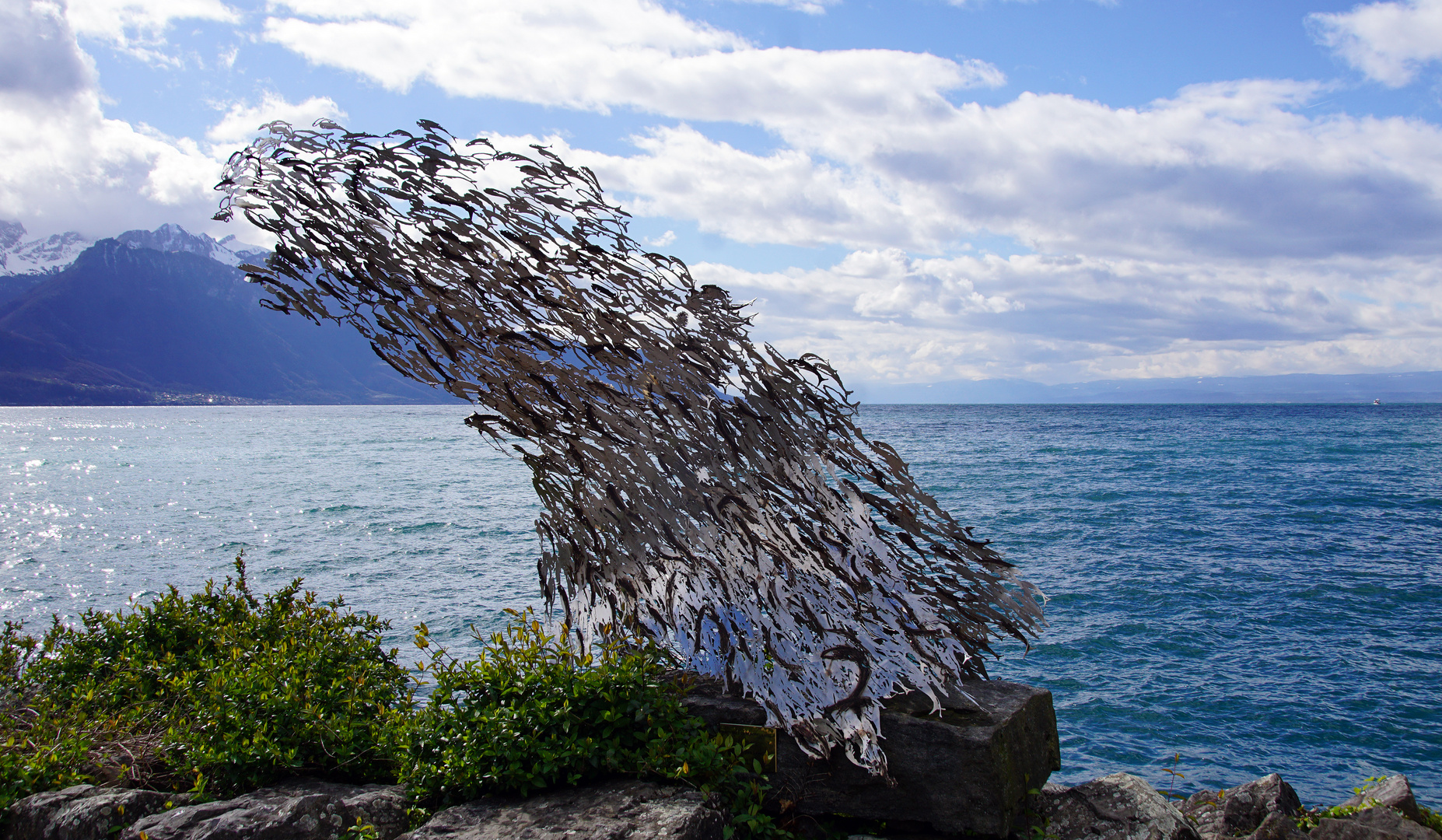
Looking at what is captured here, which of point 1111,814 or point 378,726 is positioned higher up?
point 378,726

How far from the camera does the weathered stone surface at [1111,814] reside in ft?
18.7

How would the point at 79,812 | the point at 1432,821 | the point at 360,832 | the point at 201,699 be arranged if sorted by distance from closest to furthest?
the point at 360,832 → the point at 79,812 → the point at 201,699 → the point at 1432,821

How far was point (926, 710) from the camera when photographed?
571 centimetres

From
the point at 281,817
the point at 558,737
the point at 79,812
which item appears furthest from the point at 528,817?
the point at 79,812

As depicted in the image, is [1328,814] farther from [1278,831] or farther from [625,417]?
[625,417]

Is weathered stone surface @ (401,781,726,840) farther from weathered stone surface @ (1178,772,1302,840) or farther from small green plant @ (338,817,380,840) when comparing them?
weathered stone surface @ (1178,772,1302,840)

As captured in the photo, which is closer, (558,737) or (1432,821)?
(558,737)

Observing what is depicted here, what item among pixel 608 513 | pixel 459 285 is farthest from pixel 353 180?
pixel 608 513

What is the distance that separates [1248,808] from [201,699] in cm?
950

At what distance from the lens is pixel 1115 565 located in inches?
860

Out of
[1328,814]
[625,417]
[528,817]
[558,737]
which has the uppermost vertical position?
[625,417]

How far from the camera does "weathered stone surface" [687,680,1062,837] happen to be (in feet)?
17.3

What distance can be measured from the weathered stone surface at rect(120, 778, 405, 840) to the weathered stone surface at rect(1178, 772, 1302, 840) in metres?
7.07

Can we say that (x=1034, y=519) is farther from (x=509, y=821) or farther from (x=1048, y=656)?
(x=509, y=821)
